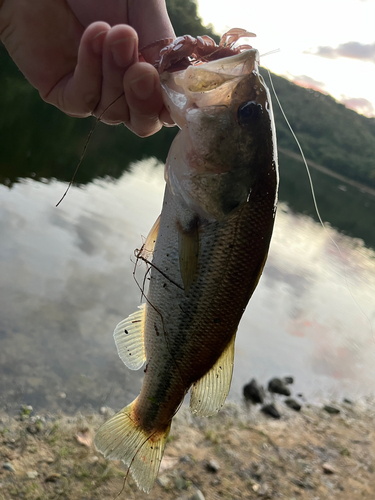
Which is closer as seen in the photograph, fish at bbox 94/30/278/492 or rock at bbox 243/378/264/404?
fish at bbox 94/30/278/492

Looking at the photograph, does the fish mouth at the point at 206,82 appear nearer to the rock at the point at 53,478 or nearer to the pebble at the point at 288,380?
the rock at the point at 53,478

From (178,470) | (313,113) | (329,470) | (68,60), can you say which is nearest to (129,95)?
(68,60)

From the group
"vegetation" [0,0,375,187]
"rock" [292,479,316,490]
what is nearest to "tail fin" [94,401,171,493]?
"rock" [292,479,316,490]

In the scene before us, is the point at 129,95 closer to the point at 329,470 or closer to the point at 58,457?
the point at 58,457

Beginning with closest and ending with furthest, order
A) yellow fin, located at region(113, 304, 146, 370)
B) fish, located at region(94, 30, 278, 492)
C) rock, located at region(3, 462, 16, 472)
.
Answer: fish, located at region(94, 30, 278, 492)
yellow fin, located at region(113, 304, 146, 370)
rock, located at region(3, 462, 16, 472)

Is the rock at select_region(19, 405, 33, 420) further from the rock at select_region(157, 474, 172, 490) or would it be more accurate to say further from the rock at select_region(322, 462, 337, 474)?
the rock at select_region(322, 462, 337, 474)

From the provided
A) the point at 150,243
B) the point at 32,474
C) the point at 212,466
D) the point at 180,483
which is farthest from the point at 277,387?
the point at 150,243

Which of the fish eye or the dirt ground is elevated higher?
the fish eye

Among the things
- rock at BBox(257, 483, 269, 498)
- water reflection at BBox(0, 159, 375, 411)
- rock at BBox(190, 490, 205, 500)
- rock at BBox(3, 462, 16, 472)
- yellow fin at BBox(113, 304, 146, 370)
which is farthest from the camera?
water reflection at BBox(0, 159, 375, 411)
